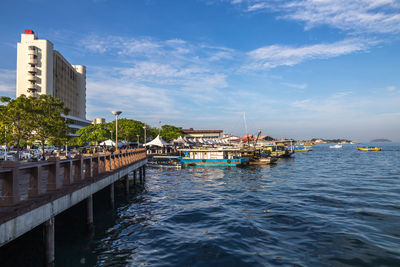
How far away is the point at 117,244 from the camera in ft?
41.2

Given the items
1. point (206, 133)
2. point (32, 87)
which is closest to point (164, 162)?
point (32, 87)

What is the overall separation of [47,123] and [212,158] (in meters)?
31.2

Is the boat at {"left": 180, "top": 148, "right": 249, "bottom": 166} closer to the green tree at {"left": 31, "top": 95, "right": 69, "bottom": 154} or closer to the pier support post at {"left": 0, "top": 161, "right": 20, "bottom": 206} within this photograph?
the green tree at {"left": 31, "top": 95, "right": 69, "bottom": 154}

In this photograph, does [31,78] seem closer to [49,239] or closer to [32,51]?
[32,51]

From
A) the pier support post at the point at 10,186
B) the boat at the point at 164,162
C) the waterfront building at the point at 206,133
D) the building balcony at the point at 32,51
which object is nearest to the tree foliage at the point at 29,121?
the boat at the point at 164,162

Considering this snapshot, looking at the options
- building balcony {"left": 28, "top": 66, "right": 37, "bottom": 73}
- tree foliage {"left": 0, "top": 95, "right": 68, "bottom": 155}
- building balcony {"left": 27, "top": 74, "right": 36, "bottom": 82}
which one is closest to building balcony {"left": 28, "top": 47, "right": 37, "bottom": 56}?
building balcony {"left": 28, "top": 66, "right": 37, "bottom": 73}

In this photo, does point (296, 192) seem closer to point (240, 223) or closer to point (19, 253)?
point (240, 223)

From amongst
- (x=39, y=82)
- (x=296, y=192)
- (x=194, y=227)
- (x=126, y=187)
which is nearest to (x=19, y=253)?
(x=194, y=227)

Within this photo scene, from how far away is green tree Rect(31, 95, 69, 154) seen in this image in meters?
30.4

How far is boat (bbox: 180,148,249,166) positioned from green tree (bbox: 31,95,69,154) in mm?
25562

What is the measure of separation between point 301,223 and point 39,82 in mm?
90952

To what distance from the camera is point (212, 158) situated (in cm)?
→ 5256

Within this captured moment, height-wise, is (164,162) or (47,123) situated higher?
(47,123)

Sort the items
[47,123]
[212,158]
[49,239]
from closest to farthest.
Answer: [49,239] < [47,123] < [212,158]
